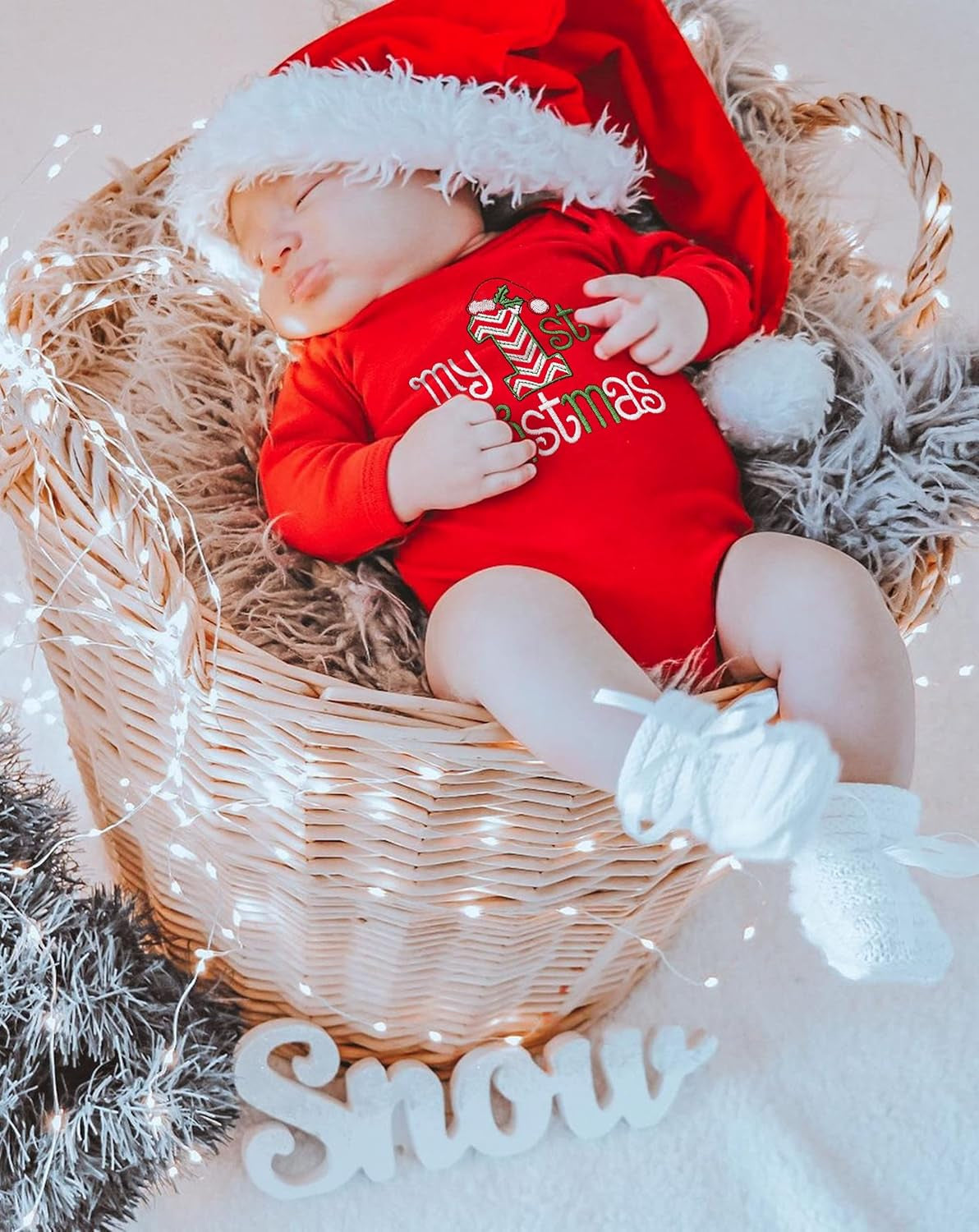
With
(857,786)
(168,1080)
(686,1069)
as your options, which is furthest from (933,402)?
(168,1080)

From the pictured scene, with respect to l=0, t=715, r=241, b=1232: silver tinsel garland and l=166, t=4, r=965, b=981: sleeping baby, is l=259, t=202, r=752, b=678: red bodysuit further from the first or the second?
l=0, t=715, r=241, b=1232: silver tinsel garland

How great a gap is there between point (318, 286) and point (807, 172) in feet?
1.81

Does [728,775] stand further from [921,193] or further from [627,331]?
[921,193]

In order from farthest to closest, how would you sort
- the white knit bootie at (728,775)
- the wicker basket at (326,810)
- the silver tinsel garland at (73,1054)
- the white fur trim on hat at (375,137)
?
the white fur trim on hat at (375,137) < the silver tinsel garland at (73,1054) < the wicker basket at (326,810) < the white knit bootie at (728,775)

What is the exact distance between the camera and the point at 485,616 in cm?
92

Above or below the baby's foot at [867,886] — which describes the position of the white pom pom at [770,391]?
above

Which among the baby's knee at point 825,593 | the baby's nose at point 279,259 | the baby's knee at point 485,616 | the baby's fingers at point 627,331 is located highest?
the baby's nose at point 279,259

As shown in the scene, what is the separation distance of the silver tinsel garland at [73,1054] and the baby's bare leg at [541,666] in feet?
1.12

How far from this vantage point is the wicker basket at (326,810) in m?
0.85

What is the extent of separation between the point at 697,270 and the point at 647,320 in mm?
108

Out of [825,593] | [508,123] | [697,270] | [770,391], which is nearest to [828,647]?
[825,593]

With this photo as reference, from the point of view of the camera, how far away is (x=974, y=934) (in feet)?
4.33

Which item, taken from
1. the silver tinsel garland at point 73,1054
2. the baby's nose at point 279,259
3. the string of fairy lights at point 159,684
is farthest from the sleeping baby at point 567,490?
the silver tinsel garland at point 73,1054

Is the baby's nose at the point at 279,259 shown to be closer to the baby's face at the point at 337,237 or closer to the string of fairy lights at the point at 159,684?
the baby's face at the point at 337,237
